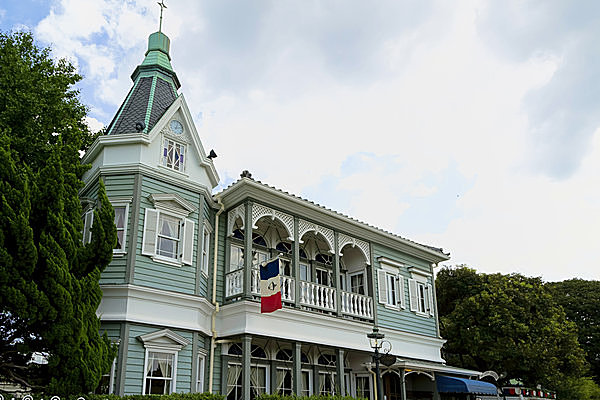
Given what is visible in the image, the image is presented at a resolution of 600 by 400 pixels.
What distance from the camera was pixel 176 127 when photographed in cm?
1423

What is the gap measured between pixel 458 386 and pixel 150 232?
1170cm

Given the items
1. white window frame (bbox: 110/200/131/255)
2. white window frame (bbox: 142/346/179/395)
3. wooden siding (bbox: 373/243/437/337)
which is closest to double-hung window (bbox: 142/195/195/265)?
white window frame (bbox: 110/200/131/255)

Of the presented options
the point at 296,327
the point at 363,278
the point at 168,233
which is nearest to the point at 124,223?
the point at 168,233

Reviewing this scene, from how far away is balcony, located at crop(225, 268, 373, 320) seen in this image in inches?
558

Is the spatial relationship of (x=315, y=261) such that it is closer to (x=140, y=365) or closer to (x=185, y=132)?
(x=185, y=132)

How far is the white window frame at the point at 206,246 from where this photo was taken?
14.1 meters

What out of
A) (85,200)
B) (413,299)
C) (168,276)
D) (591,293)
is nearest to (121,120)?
(85,200)

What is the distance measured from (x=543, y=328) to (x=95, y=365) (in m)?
20.9

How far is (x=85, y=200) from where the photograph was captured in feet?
44.4

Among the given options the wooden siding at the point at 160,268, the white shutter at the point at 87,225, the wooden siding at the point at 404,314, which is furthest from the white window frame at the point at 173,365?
the wooden siding at the point at 404,314

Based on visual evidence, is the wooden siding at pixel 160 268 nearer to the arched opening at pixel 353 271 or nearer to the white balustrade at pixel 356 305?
the white balustrade at pixel 356 305

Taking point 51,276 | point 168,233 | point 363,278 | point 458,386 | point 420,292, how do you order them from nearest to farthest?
1. point 51,276
2. point 168,233
3. point 458,386
4. point 363,278
5. point 420,292

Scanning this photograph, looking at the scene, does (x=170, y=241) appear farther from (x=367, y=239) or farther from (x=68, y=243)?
(x=367, y=239)

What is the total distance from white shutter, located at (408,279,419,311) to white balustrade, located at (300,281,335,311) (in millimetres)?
4581
